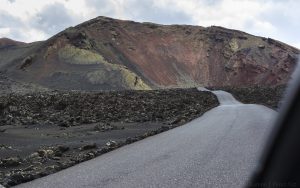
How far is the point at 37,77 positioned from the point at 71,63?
7396mm

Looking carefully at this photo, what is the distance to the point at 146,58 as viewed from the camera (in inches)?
4178

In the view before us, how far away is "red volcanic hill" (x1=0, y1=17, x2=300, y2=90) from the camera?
3319 inches

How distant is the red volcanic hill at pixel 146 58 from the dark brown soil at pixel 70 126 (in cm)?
2703

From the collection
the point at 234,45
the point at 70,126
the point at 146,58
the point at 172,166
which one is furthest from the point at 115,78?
the point at 172,166

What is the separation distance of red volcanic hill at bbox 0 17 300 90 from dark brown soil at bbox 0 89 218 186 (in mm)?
27028

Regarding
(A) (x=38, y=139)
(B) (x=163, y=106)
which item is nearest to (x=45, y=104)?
(B) (x=163, y=106)

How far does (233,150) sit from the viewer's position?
42.3 feet

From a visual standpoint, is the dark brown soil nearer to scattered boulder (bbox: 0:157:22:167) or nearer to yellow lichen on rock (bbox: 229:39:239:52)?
scattered boulder (bbox: 0:157:22:167)

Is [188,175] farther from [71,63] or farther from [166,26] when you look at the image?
[166,26]

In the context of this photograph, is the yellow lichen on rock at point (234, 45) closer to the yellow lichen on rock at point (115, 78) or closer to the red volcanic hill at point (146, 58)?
the red volcanic hill at point (146, 58)

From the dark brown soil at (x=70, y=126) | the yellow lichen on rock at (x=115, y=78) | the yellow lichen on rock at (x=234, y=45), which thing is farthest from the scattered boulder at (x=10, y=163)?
the yellow lichen on rock at (x=234, y=45)

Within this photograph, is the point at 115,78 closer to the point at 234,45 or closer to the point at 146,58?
the point at 146,58

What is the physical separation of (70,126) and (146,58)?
7563 cm

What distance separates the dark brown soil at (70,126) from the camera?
13.7m
